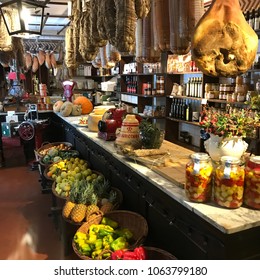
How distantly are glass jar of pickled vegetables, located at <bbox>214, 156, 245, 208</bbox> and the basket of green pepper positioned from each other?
727mm

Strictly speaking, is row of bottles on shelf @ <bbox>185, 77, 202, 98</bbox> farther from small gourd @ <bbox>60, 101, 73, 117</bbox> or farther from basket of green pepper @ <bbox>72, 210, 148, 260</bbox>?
basket of green pepper @ <bbox>72, 210, 148, 260</bbox>

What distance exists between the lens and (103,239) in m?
2.06

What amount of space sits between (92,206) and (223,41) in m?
1.61

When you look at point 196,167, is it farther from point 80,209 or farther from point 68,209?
point 68,209

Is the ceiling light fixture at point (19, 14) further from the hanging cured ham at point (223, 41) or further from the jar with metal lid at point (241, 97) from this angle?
the jar with metal lid at point (241, 97)

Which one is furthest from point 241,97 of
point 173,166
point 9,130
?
point 9,130

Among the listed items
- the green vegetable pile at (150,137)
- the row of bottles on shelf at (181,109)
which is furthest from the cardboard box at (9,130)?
the green vegetable pile at (150,137)

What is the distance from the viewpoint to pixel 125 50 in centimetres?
179

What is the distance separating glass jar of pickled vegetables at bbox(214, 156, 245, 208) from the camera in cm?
144

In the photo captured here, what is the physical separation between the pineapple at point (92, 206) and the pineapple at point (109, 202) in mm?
58

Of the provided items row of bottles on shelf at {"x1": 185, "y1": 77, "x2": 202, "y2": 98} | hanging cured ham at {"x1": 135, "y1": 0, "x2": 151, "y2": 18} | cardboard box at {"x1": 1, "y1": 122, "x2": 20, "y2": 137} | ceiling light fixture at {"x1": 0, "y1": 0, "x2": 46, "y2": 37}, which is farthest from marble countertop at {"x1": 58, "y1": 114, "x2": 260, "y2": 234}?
cardboard box at {"x1": 1, "y1": 122, "x2": 20, "y2": 137}

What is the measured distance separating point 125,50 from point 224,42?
22.9 inches

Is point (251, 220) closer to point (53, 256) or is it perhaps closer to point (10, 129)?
point (53, 256)

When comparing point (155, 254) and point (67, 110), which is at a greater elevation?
point (67, 110)
